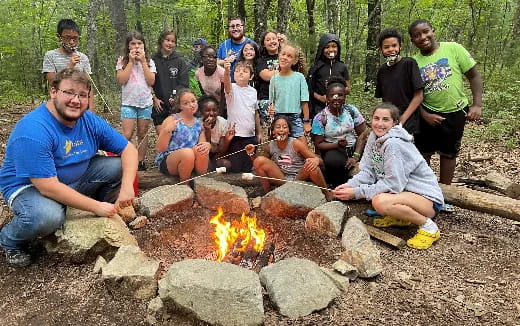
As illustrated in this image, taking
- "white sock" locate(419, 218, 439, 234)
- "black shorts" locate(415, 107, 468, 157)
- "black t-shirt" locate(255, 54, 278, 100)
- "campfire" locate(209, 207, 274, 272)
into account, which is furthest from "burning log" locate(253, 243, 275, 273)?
"black t-shirt" locate(255, 54, 278, 100)

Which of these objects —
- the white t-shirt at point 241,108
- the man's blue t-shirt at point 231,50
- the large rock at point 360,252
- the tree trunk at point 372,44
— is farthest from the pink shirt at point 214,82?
the tree trunk at point 372,44

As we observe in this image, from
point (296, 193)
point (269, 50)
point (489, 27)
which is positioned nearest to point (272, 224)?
point (296, 193)

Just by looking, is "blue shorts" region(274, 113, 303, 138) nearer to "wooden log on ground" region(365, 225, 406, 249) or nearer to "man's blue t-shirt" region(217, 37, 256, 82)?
"man's blue t-shirt" region(217, 37, 256, 82)

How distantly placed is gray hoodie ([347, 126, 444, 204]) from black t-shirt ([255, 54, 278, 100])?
1.90 meters

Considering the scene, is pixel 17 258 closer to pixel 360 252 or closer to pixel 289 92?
pixel 360 252

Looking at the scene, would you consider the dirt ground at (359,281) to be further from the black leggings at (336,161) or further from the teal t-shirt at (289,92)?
the teal t-shirt at (289,92)

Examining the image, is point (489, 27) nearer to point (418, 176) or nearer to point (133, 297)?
point (418, 176)

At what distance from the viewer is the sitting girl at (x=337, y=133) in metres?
4.69

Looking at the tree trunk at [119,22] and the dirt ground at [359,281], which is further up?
the tree trunk at [119,22]

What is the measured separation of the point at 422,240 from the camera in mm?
3725

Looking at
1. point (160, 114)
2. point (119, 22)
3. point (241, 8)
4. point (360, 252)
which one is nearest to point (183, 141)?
point (160, 114)

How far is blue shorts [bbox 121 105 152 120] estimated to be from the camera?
207 inches

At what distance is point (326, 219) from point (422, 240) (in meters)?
0.90

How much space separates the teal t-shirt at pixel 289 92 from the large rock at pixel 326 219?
1442mm
